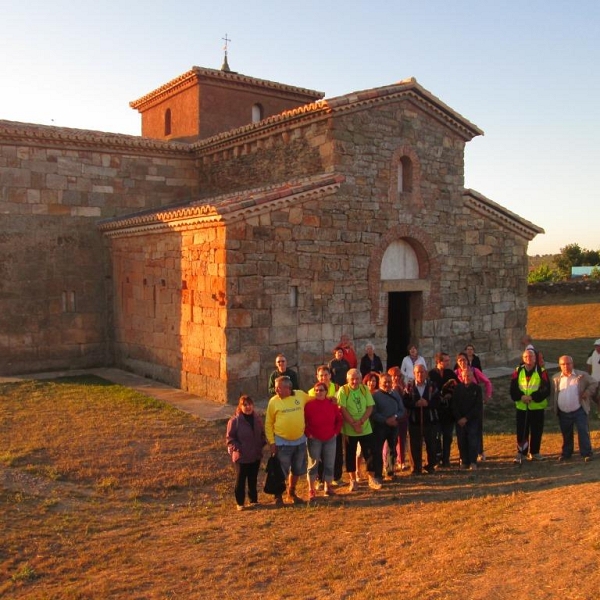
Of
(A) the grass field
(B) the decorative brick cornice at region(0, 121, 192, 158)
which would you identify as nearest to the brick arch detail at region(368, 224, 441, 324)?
(A) the grass field

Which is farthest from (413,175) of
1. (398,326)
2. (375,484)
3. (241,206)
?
(375,484)

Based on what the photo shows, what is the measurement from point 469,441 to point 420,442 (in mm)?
643

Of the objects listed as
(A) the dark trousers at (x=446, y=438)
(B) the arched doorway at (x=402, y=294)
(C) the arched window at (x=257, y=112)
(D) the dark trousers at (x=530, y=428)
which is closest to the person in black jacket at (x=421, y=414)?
(A) the dark trousers at (x=446, y=438)

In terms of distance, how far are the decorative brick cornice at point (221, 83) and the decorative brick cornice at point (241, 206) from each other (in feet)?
20.7

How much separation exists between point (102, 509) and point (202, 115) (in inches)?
523

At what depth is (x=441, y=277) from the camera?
46.6 ft

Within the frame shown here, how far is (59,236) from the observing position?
14453 millimetres

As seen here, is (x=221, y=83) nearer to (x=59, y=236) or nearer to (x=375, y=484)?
(x=59, y=236)

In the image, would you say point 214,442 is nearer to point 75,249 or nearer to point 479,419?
point 479,419

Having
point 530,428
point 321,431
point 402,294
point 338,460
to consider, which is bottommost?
point 338,460

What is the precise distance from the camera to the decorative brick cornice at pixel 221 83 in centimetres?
1745

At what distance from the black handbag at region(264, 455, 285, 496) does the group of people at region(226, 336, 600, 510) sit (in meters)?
0.09

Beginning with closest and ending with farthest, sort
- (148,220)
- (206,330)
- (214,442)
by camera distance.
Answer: (214,442)
(206,330)
(148,220)

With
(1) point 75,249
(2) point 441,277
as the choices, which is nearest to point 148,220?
(1) point 75,249
